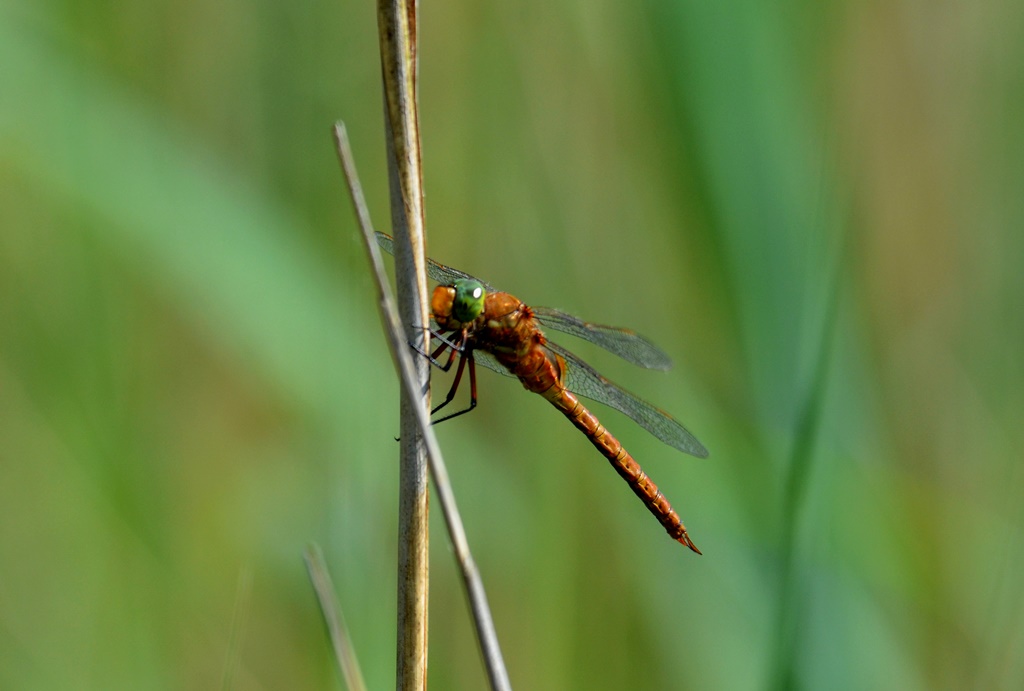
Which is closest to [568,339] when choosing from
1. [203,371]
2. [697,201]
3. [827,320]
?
[697,201]

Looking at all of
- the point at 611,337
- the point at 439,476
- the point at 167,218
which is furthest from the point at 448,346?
the point at 439,476

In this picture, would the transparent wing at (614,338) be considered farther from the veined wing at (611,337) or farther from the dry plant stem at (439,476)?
the dry plant stem at (439,476)

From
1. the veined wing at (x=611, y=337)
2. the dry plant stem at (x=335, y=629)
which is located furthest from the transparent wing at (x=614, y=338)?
the dry plant stem at (x=335, y=629)

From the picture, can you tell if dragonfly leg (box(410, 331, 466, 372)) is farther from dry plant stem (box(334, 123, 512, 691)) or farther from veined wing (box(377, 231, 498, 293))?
dry plant stem (box(334, 123, 512, 691))

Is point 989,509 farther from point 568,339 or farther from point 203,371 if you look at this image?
point 203,371

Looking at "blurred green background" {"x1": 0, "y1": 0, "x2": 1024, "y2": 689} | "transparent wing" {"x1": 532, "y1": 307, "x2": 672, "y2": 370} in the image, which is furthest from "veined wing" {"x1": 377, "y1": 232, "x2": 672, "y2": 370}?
"blurred green background" {"x1": 0, "y1": 0, "x2": 1024, "y2": 689}

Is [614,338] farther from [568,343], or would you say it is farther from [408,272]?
[408,272]
